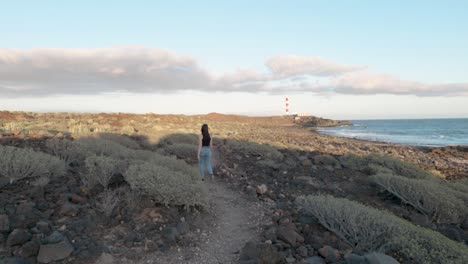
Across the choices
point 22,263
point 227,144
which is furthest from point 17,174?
point 227,144

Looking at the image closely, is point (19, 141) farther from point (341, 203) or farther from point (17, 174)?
point (341, 203)

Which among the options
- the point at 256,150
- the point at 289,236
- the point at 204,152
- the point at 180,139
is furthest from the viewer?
the point at 180,139

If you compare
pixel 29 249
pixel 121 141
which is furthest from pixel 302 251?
pixel 121 141

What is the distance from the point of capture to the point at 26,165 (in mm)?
7402

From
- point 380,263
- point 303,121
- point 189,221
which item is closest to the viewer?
point 380,263

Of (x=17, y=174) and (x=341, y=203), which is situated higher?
(x=17, y=174)

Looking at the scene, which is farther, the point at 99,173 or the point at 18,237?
the point at 99,173

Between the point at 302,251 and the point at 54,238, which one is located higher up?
the point at 54,238

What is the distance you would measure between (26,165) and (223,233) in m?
4.33

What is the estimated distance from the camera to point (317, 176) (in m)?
12.5

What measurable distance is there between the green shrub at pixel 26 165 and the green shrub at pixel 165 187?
1.73m

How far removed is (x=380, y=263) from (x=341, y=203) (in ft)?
7.32

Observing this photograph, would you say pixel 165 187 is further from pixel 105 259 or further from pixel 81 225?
pixel 105 259

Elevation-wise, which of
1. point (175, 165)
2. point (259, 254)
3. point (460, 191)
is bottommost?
point (460, 191)
